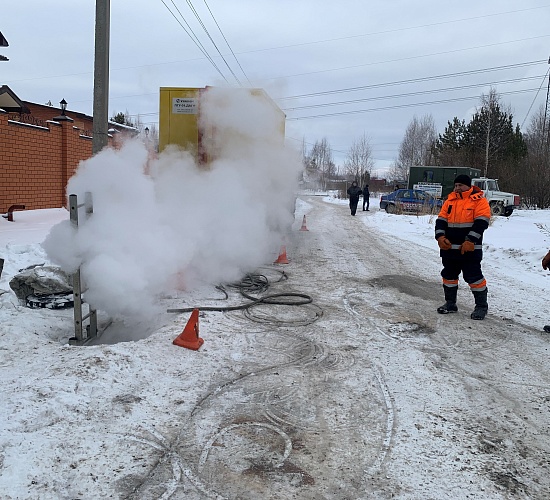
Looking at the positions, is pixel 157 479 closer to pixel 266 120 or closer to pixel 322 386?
pixel 322 386

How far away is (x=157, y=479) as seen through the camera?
8.45 ft

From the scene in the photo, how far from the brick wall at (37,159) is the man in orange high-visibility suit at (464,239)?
11495mm

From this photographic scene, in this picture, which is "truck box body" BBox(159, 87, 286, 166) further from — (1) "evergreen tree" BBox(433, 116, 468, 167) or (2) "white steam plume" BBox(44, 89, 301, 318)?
(1) "evergreen tree" BBox(433, 116, 468, 167)

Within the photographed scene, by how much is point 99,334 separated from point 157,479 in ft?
8.97

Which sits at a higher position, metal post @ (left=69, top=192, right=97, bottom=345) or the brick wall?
the brick wall

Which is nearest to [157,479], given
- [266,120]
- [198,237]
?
[198,237]

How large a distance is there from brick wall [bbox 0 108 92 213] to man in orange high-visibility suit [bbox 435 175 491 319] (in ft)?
37.7

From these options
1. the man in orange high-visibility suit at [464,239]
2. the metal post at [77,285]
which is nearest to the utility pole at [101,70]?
the metal post at [77,285]

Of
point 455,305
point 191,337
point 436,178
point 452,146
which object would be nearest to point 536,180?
point 436,178

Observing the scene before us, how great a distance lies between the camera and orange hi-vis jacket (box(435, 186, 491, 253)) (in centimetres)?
579

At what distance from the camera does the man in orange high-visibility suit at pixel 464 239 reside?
19.1 ft

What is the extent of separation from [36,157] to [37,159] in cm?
7

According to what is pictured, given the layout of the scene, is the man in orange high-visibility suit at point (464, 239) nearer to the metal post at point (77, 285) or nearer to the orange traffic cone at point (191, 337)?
the orange traffic cone at point (191, 337)

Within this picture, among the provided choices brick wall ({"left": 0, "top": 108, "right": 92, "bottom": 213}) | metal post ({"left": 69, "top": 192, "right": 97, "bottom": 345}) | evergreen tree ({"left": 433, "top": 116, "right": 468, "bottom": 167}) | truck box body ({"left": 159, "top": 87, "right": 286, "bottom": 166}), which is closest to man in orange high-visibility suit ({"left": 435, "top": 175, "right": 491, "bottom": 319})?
truck box body ({"left": 159, "top": 87, "right": 286, "bottom": 166})
